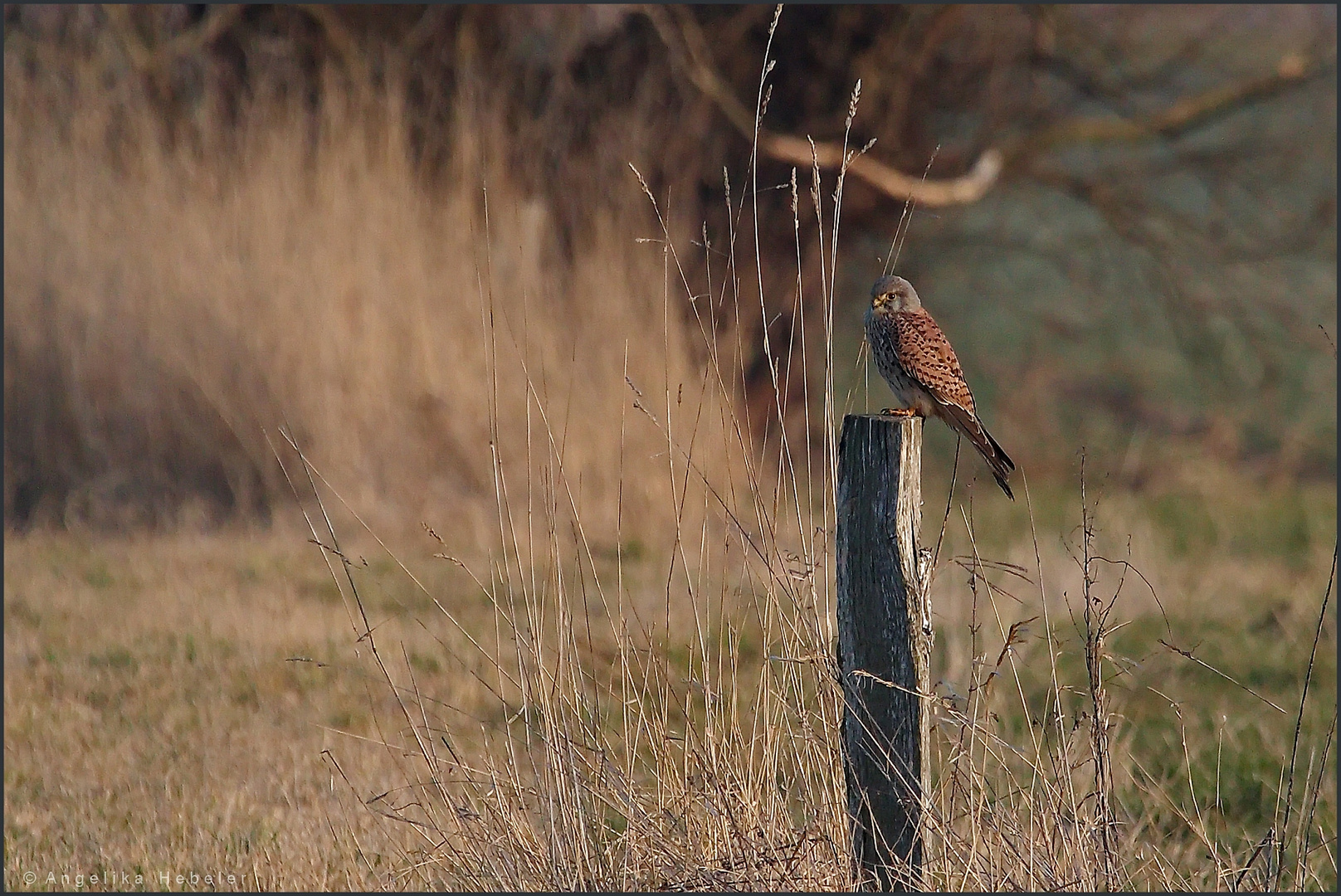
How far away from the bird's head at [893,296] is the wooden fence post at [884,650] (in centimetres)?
77

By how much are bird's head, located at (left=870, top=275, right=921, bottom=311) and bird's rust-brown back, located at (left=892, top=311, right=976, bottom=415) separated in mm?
67

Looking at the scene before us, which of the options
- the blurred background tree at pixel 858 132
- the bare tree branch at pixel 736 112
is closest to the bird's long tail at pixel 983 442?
the blurred background tree at pixel 858 132

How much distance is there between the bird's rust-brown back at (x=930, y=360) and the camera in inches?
137

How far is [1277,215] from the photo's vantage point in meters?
10.8

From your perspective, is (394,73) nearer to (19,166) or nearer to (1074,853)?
(19,166)

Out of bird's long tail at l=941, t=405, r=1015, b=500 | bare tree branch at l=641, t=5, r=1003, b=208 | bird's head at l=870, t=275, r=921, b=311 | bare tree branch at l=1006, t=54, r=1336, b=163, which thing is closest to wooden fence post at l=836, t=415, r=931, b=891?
bird's long tail at l=941, t=405, r=1015, b=500

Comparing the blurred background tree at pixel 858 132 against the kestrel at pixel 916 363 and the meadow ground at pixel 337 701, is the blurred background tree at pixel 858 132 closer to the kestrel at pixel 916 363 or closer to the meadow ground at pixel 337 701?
the meadow ground at pixel 337 701

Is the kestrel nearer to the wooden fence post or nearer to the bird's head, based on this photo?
the bird's head

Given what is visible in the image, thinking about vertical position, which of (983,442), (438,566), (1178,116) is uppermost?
(1178,116)

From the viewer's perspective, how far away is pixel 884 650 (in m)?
2.95

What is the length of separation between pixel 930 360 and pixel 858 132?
241 inches

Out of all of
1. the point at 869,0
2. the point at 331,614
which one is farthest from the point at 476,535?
the point at 869,0

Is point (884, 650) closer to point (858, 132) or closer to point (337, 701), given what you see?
point (337, 701)

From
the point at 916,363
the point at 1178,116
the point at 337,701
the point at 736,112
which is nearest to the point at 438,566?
Answer: the point at 337,701
